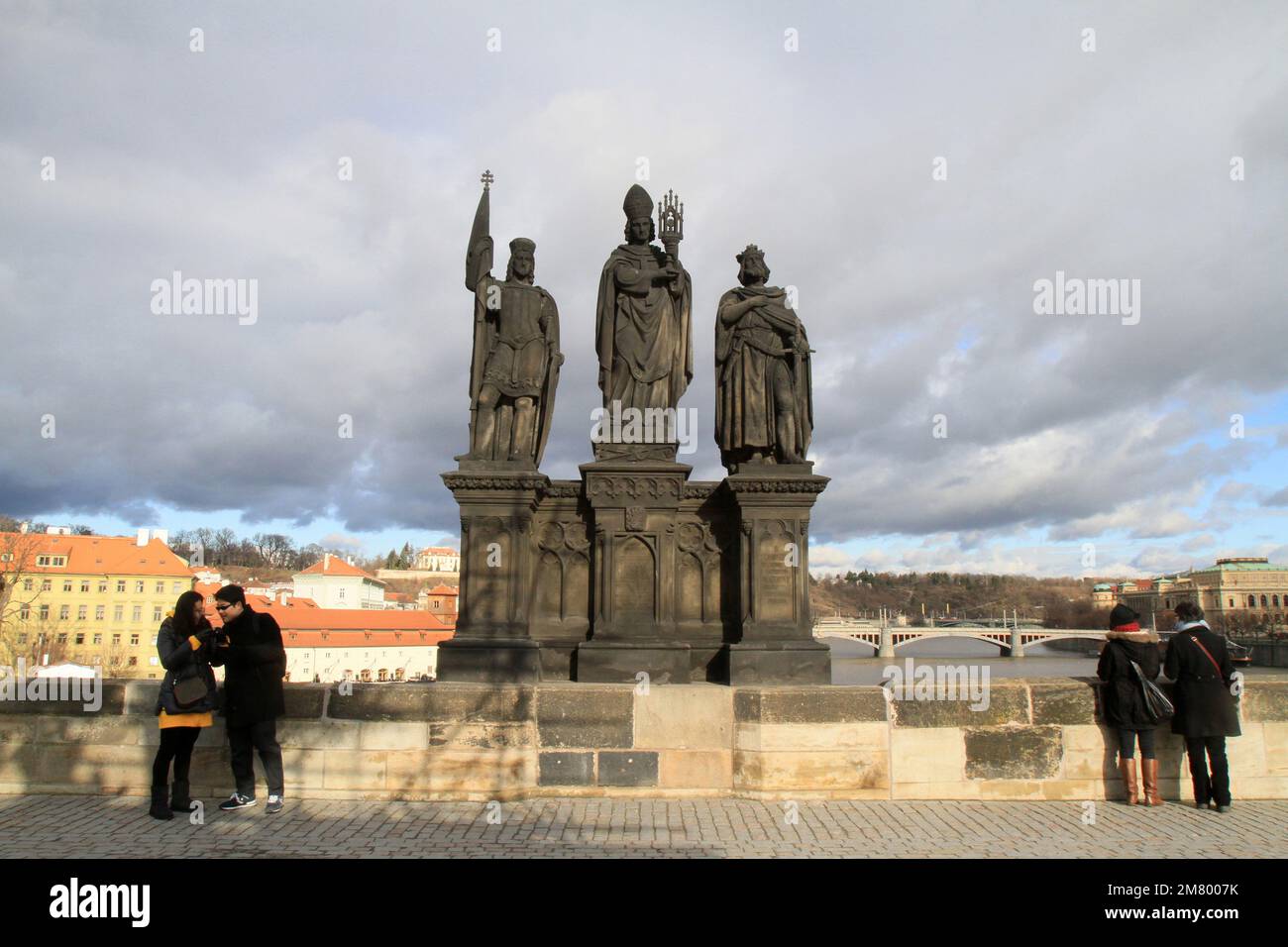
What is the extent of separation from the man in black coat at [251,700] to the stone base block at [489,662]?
5.28 ft

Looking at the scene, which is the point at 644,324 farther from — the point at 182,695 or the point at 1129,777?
the point at 1129,777

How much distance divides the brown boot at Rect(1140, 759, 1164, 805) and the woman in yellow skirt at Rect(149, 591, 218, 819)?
7.60m

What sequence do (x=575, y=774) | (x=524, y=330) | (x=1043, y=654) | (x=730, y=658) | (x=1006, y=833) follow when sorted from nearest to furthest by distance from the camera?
(x=1006, y=833) < (x=575, y=774) < (x=730, y=658) < (x=524, y=330) < (x=1043, y=654)

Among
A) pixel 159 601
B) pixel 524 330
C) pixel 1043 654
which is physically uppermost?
pixel 524 330

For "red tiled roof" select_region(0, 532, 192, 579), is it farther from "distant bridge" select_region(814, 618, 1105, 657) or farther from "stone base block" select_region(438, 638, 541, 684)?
"stone base block" select_region(438, 638, 541, 684)

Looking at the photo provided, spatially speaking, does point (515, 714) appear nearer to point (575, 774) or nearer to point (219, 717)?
point (575, 774)

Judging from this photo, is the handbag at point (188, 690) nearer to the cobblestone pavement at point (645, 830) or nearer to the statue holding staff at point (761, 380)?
the cobblestone pavement at point (645, 830)

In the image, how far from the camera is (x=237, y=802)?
6.91 meters

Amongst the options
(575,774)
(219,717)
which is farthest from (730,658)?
(219,717)

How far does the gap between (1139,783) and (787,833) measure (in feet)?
11.3

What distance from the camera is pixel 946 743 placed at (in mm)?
7527

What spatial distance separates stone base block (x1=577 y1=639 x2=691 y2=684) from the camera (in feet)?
27.4

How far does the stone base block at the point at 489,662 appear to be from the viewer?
26.9 ft

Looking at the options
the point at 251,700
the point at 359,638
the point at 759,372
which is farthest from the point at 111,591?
the point at 759,372
